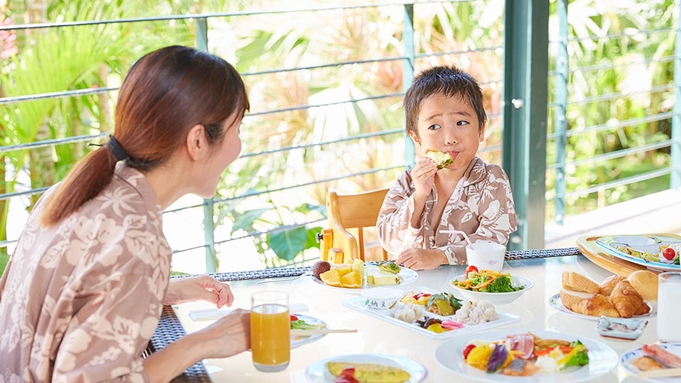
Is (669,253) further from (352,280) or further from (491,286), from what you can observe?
(352,280)

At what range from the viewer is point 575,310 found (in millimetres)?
1661

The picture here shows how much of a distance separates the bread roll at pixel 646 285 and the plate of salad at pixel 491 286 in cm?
21

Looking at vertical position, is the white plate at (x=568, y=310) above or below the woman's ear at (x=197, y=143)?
below

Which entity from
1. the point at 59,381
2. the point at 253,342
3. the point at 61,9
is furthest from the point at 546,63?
the point at 59,381

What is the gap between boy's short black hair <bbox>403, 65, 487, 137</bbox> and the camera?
2.34m

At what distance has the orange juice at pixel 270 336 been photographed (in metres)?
1.38

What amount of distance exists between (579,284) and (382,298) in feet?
1.29

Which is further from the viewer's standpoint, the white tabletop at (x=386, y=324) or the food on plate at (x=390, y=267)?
the food on plate at (x=390, y=267)

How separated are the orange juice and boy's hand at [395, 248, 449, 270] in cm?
65

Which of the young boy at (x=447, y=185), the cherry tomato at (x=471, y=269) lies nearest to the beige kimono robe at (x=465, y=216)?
the young boy at (x=447, y=185)

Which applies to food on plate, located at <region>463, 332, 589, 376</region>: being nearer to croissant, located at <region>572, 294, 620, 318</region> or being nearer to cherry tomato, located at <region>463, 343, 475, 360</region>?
cherry tomato, located at <region>463, 343, 475, 360</region>

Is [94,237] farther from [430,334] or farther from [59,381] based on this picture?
[430,334]

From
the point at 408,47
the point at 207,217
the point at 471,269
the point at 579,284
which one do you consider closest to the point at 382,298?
the point at 471,269

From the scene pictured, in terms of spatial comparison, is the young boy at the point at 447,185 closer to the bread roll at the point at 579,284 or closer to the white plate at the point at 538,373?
the bread roll at the point at 579,284
